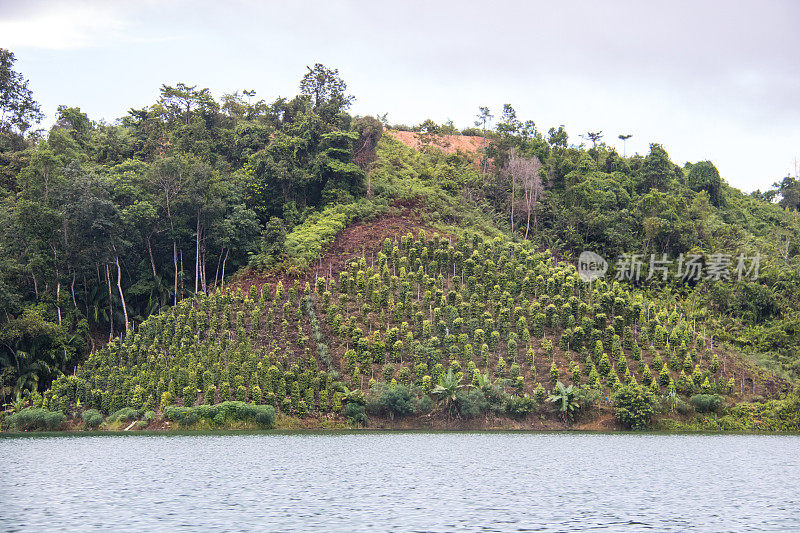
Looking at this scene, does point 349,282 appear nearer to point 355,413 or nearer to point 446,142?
point 355,413

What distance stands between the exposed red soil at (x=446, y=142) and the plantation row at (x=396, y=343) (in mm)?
21939

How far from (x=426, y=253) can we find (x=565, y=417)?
45.4ft

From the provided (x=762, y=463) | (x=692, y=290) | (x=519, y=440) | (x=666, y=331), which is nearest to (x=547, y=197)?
(x=692, y=290)

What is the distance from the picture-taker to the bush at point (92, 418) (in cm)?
3631

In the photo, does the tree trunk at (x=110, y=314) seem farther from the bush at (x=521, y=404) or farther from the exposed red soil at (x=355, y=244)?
the bush at (x=521, y=404)

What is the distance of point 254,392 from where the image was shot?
36.8 metres

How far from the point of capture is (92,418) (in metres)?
36.3

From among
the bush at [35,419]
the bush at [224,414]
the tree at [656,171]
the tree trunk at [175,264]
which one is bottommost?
the bush at [35,419]

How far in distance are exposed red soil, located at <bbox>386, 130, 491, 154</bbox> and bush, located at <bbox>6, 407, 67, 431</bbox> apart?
38290 millimetres

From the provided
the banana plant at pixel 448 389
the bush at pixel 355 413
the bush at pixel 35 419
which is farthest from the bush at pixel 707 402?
the bush at pixel 35 419

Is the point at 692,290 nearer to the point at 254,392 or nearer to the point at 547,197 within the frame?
the point at 547,197

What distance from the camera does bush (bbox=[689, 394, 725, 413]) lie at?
38.2 m

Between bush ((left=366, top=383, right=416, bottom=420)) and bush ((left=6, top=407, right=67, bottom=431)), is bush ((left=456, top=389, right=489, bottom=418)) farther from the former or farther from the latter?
bush ((left=6, top=407, right=67, bottom=431))

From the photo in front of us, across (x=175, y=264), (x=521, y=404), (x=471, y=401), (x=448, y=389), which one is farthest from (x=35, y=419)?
(x=521, y=404)
